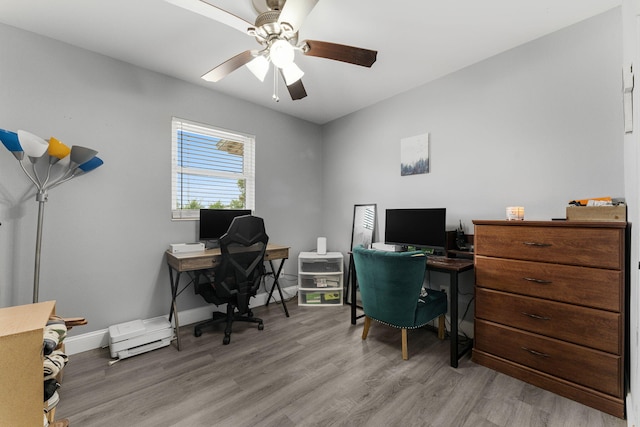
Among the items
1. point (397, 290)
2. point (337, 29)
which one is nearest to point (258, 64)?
point (337, 29)

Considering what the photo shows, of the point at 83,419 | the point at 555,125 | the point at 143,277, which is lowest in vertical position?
the point at 83,419

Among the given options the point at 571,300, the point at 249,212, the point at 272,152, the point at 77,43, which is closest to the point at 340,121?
the point at 272,152

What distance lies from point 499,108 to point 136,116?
3.38 meters

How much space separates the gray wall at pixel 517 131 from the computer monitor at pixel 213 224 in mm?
1815

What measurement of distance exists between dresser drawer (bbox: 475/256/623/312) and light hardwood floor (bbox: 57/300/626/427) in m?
0.64

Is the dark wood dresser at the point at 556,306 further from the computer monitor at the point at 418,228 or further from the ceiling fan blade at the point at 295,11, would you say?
the ceiling fan blade at the point at 295,11

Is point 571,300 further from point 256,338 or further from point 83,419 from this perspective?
point 83,419

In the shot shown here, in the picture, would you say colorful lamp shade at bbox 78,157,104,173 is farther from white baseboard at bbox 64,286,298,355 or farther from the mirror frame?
the mirror frame

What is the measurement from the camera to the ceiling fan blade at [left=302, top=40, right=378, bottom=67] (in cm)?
168

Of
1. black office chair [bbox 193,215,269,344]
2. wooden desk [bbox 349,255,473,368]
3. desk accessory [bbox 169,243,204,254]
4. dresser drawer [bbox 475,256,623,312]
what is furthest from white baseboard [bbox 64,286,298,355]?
dresser drawer [bbox 475,256,623,312]

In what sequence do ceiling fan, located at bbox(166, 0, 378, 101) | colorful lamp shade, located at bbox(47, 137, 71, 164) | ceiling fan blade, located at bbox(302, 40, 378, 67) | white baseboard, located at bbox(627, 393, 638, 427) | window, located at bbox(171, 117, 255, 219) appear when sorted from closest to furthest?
white baseboard, located at bbox(627, 393, 638, 427), ceiling fan, located at bbox(166, 0, 378, 101), ceiling fan blade, located at bbox(302, 40, 378, 67), colorful lamp shade, located at bbox(47, 137, 71, 164), window, located at bbox(171, 117, 255, 219)

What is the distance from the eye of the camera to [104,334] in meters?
2.41

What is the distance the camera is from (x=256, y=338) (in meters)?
2.57

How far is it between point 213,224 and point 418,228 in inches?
85.7
